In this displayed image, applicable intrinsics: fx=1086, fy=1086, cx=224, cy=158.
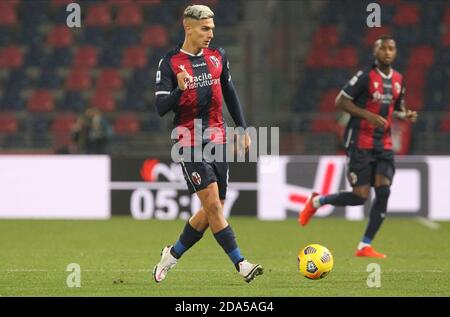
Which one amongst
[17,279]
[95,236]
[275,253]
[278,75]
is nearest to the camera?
[17,279]

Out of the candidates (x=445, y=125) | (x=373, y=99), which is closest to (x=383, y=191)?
(x=373, y=99)

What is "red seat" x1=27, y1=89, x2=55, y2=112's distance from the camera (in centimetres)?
2148

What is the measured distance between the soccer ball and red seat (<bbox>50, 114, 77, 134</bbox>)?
12513 millimetres

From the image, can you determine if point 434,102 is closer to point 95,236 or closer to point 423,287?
point 95,236

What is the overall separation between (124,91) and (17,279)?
1286 centimetres

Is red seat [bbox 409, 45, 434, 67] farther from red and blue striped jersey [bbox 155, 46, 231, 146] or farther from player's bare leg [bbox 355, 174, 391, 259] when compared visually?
red and blue striped jersey [bbox 155, 46, 231, 146]

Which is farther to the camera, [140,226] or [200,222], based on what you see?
[140,226]

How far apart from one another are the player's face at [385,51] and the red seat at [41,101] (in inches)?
467

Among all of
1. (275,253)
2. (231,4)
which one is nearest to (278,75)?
(231,4)

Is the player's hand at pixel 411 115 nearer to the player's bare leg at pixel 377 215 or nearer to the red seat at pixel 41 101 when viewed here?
the player's bare leg at pixel 377 215

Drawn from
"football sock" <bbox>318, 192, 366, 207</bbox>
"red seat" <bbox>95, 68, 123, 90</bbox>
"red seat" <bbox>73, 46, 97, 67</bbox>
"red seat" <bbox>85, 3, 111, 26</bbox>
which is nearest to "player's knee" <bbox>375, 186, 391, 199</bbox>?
"football sock" <bbox>318, 192, 366, 207</bbox>

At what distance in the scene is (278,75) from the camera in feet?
62.2

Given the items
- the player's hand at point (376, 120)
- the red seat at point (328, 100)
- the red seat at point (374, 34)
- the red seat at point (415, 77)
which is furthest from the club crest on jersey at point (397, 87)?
the red seat at point (374, 34)

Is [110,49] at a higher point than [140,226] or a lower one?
higher
